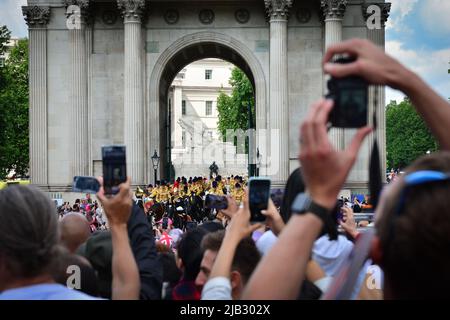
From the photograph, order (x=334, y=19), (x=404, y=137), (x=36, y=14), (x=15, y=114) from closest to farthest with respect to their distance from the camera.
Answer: (x=334, y=19), (x=36, y=14), (x=15, y=114), (x=404, y=137)

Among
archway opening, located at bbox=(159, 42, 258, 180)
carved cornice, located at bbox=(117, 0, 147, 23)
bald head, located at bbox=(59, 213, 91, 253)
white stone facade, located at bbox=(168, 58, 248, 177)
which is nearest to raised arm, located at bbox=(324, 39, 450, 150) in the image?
bald head, located at bbox=(59, 213, 91, 253)

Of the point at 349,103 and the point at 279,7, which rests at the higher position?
the point at 279,7

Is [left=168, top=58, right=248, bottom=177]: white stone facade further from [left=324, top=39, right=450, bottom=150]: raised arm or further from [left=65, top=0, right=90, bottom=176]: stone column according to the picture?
[left=324, top=39, right=450, bottom=150]: raised arm

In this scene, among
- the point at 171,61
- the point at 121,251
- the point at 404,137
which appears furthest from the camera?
the point at 404,137

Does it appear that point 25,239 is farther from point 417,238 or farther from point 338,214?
point 338,214

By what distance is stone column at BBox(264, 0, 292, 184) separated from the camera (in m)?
40.3

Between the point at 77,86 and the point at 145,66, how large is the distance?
12.7 feet

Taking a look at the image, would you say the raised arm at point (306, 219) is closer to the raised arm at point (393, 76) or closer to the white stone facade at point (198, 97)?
the raised arm at point (393, 76)

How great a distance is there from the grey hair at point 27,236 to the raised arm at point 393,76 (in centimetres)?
140

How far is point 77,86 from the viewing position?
133 ft

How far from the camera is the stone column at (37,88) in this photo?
41000 millimetres

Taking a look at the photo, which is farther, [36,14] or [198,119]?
[198,119]

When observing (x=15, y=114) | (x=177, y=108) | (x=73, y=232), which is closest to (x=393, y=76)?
(x=73, y=232)

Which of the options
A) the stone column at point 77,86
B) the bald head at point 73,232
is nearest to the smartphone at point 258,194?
the bald head at point 73,232
